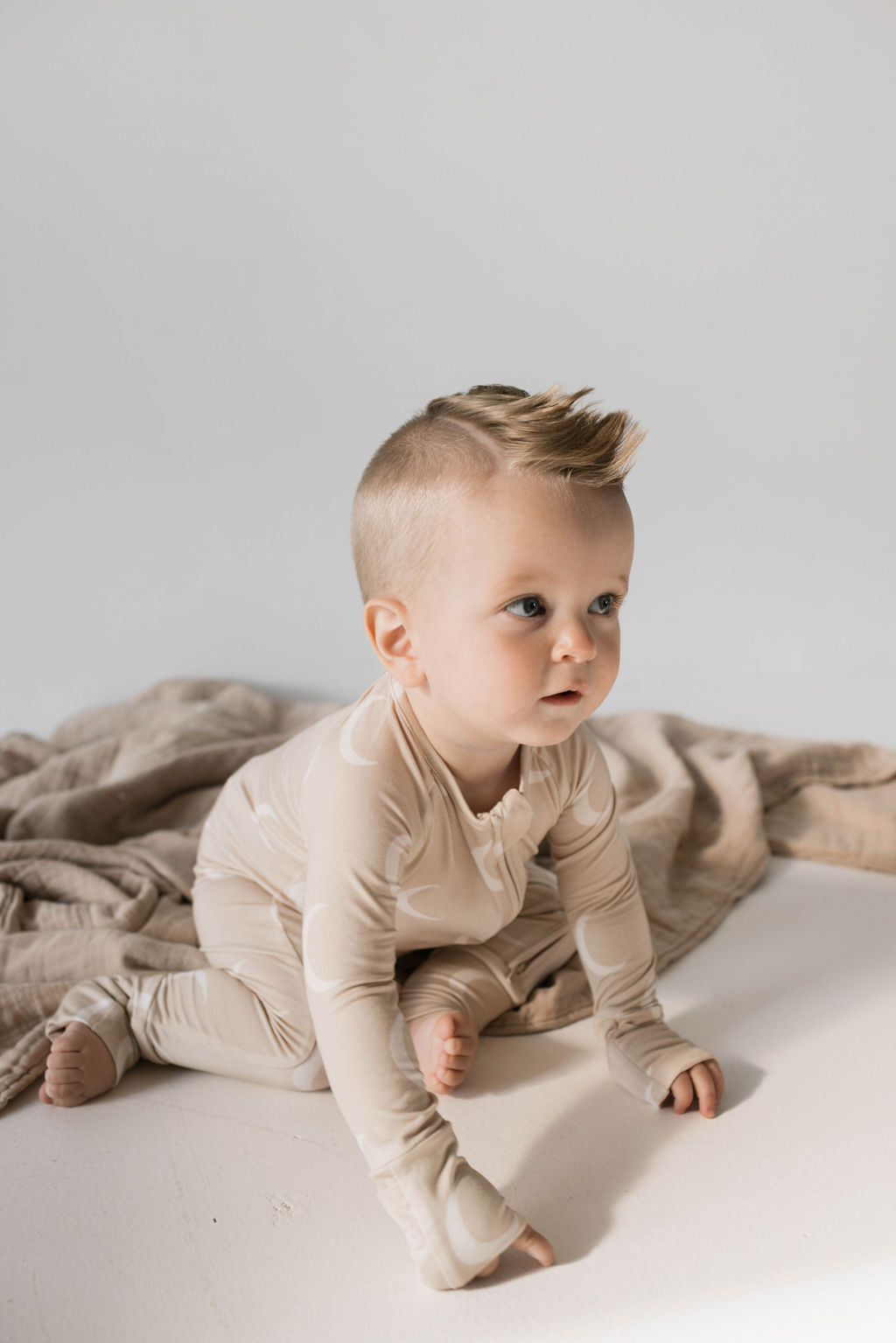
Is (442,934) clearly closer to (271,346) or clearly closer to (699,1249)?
(699,1249)

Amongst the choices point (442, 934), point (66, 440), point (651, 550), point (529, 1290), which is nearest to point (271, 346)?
point (66, 440)

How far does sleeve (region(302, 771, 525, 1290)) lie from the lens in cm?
77

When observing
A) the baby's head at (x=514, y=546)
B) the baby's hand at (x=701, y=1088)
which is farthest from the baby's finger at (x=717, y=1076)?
the baby's head at (x=514, y=546)

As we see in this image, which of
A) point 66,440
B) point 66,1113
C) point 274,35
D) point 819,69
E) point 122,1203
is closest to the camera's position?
point 122,1203

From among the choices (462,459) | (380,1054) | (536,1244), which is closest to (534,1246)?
(536,1244)

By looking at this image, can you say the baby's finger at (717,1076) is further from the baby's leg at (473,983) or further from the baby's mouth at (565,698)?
the baby's mouth at (565,698)

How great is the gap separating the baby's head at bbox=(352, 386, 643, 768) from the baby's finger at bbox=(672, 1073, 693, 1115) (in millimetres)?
312

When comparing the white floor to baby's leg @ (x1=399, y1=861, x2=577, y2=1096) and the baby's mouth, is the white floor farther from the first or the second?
the baby's mouth

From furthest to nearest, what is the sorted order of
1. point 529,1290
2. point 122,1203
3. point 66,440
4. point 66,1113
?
1. point 66,440
2. point 66,1113
3. point 122,1203
4. point 529,1290

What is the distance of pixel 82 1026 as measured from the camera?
40.9 inches

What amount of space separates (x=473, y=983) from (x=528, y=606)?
42cm

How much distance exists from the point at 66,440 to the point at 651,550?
1.00 m

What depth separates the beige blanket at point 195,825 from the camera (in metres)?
1.19

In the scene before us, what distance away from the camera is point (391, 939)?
0.88 meters
